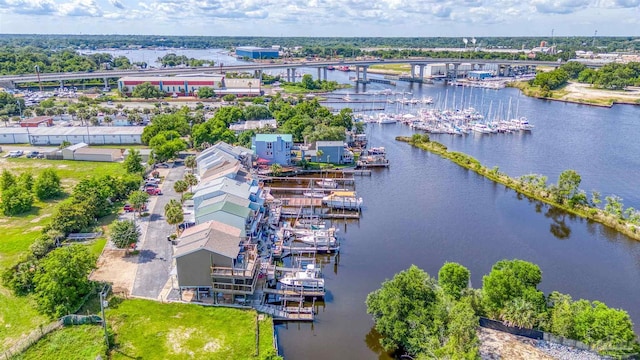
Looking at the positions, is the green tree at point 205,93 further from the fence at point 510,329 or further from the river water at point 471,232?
the fence at point 510,329

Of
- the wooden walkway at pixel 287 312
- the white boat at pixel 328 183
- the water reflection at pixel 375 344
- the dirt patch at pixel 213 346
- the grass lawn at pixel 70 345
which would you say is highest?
the white boat at pixel 328 183

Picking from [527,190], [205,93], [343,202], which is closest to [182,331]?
[343,202]

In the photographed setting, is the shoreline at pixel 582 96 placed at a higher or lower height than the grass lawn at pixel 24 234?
higher

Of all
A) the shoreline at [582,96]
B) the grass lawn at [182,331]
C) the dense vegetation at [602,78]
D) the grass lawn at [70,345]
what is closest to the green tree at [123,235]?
the grass lawn at [182,331]

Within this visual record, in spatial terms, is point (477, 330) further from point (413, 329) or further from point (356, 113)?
point (356, 113)

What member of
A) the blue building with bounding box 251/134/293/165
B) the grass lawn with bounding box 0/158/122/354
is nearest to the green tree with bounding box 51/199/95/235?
the grass lawn with bounding box 0/158/122/354

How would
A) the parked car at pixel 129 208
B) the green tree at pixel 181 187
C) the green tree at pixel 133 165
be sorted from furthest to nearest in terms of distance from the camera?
1. the green tree at pixel 133 165
2. the green tree at pixel 181 187
3. the parked car at pixel 129 208

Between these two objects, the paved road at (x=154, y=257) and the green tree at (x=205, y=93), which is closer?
the paved road at (x=154, y=257)
